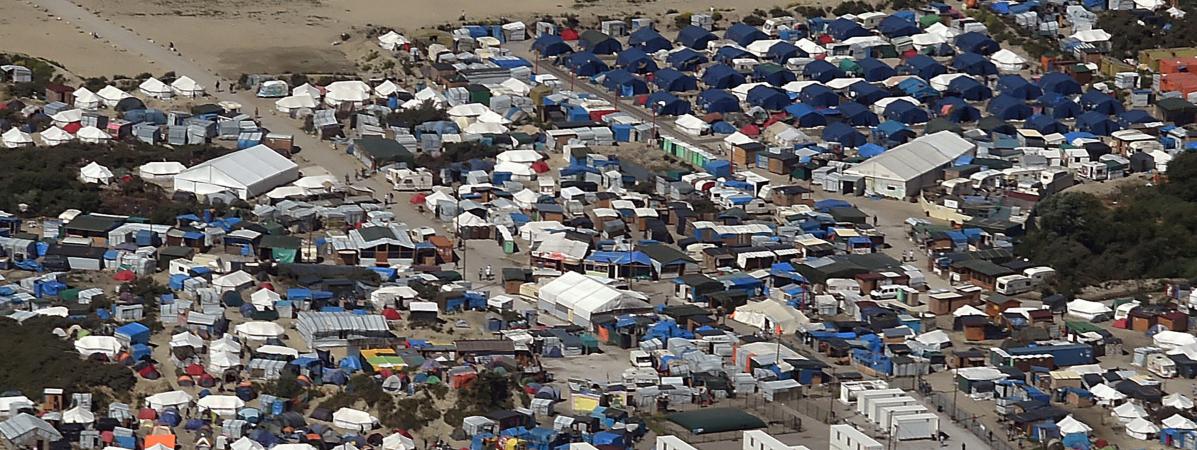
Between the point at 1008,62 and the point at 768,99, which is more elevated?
the point at 768,99

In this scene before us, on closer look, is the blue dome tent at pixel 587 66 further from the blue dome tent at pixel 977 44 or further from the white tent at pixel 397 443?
the white tent at pixel 397 443

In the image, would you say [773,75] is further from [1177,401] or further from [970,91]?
[1177,401]

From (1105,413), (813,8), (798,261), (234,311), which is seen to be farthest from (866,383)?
(813,8)

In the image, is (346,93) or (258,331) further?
(346,93)

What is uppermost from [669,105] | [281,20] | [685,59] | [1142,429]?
[1142,429]

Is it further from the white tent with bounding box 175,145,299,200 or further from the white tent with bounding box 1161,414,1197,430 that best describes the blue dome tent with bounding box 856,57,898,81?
the white tent with bounding box 1161,414,1197,430

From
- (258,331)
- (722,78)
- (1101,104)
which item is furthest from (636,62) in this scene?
(258,331)
